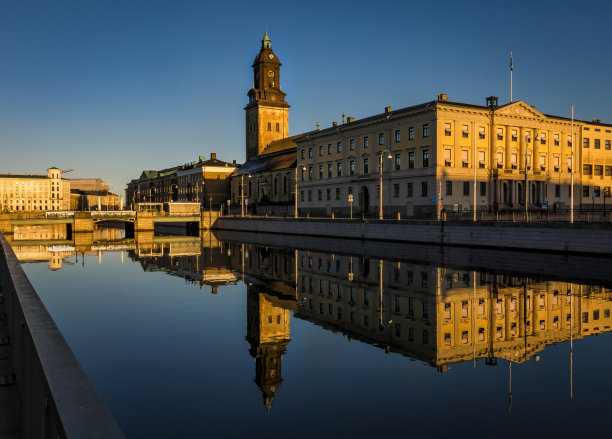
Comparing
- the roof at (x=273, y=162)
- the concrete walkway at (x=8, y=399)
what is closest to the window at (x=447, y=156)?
the roof at (x=273, y=162)

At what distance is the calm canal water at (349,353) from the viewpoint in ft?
34.0

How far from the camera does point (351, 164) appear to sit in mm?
83625

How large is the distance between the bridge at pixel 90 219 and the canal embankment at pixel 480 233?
1545 inches

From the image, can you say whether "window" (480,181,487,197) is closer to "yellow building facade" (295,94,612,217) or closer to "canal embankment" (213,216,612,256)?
"yellow building facade" (295,94,612,217)

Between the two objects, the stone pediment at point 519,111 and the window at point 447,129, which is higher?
the stone pediment at point 519,111

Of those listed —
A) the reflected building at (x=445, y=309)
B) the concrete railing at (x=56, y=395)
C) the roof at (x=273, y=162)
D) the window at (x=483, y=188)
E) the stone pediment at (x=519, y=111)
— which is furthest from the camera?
the roof at (x=273, y=162)

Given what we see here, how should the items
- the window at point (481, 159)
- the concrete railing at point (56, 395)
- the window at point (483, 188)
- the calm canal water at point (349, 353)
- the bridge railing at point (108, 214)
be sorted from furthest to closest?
the bridge railing at point (108, 214), the window at point (481, 159), the window at point (483, 188), the calm canal water at point (349, 353), the concrete railing at point (56, 395)

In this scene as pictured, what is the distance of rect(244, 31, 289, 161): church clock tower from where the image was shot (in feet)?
451

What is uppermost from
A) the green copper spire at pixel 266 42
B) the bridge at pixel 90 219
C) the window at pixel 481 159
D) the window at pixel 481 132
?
the green copper spire at pixel 266 42

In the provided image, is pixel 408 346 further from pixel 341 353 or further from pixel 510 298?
pixel 510 298

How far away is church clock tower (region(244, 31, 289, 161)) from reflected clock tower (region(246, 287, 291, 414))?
116 meters

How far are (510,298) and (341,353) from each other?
11.4 meters

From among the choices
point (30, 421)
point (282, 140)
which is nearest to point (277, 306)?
point (30, 421)

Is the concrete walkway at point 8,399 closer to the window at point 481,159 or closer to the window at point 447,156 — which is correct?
the window at point 447,156
